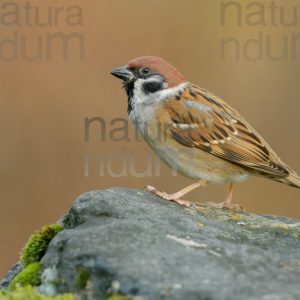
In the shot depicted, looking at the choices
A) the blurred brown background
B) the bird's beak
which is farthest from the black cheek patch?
the blurred brown background

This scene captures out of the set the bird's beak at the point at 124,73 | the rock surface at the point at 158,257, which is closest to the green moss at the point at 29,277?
the rock surface at the point at 158,257

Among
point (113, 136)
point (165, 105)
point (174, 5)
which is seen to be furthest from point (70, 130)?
point (165, 105)

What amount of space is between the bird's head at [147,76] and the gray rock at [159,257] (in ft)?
5.94

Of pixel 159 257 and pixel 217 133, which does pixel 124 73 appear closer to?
pixel 217 133

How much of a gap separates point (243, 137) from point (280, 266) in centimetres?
266

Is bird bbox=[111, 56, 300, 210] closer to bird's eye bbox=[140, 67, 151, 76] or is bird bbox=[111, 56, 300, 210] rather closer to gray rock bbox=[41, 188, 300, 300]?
bird's eye bbox=[140, 67, 151, 76]

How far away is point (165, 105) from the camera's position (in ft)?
21.7

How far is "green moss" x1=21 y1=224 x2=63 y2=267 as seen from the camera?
4586 mm

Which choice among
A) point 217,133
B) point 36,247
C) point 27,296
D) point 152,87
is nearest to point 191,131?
point 217,133

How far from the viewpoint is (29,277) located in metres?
4.29

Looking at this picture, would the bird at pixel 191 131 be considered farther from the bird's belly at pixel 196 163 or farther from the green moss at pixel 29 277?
the green moss at pixel 29 277

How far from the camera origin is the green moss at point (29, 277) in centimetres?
426

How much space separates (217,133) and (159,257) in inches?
110

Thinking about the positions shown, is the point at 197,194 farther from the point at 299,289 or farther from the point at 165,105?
the point at 299,289
